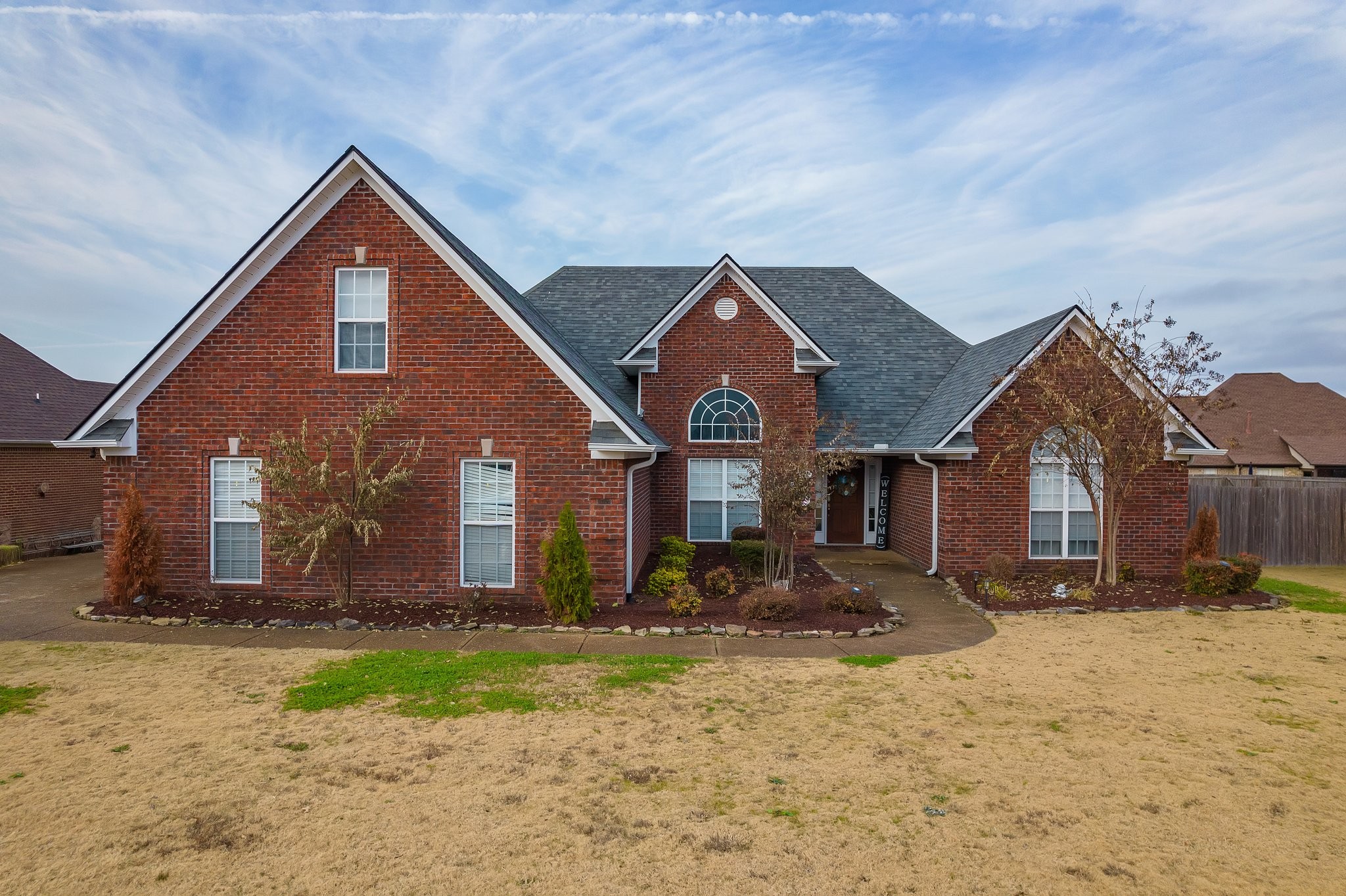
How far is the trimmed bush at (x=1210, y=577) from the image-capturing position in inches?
520

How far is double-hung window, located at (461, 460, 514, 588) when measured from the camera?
12.0 metres

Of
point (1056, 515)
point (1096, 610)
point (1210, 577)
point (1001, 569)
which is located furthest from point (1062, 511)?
point (1096, 610)

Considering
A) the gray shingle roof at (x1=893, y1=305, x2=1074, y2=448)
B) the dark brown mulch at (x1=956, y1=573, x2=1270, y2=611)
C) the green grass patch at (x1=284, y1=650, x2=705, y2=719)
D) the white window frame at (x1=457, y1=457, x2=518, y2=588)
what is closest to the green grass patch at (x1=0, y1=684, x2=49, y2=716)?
the green grass patch at (x1=284, y1=650, x2=705, y2=719)

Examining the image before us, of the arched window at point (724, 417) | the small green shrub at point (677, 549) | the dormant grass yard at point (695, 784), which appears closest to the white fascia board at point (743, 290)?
the arched window at point (724, 417)

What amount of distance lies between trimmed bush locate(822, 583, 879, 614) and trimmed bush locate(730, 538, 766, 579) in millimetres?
2612

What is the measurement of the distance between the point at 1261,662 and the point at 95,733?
13.6 meters

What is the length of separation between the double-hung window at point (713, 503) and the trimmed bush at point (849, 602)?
210 inches

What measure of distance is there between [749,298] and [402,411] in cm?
871

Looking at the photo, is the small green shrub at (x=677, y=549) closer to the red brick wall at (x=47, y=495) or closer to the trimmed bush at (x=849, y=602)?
the trimmed bush at (x=849, y=602)

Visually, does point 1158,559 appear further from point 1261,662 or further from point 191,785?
point 191,785

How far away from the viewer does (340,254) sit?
12.0 metres

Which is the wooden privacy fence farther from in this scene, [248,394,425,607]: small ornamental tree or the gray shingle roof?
[248,394,425,607]: small ornamental tree

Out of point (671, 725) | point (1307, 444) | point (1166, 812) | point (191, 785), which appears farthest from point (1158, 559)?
point (1307, 444)

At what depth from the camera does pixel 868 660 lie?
951 centimetres
